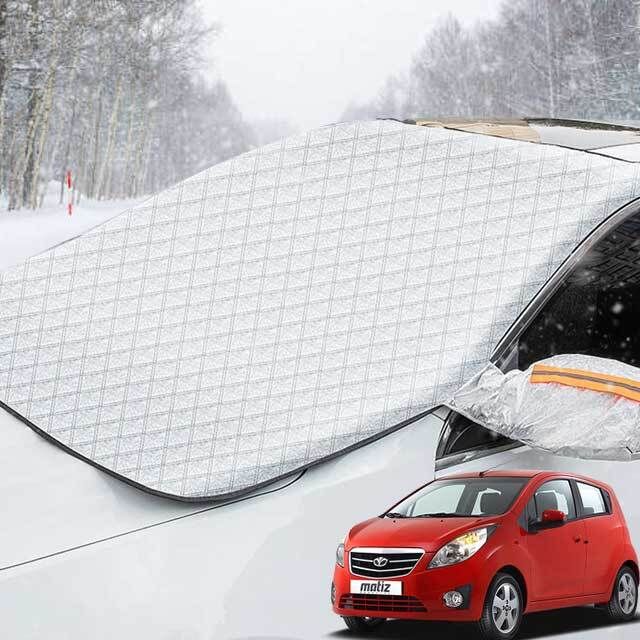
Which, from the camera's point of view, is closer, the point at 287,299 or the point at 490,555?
the point at 490,555

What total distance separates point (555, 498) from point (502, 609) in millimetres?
347

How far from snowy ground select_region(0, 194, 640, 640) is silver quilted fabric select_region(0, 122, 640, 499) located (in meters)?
0.09

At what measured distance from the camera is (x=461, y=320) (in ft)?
9.23

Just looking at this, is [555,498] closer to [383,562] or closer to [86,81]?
[383,562]

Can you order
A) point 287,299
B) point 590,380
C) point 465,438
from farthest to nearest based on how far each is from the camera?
point 287,299 → point 465,438 → point 590,380

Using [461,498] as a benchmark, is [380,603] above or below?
below

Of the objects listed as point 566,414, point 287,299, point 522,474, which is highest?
point 287,299

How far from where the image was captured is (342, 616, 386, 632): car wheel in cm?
249

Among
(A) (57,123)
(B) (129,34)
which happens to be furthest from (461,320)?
(A) (57,123)

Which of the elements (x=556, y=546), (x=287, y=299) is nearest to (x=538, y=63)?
(x=287, y=299)

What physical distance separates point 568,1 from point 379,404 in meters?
29.3

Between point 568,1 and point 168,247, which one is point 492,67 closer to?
point 568,1

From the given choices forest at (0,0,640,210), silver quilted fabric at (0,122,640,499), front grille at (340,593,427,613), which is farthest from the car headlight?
forest at (0,0,640,210)

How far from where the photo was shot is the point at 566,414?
101 inches
